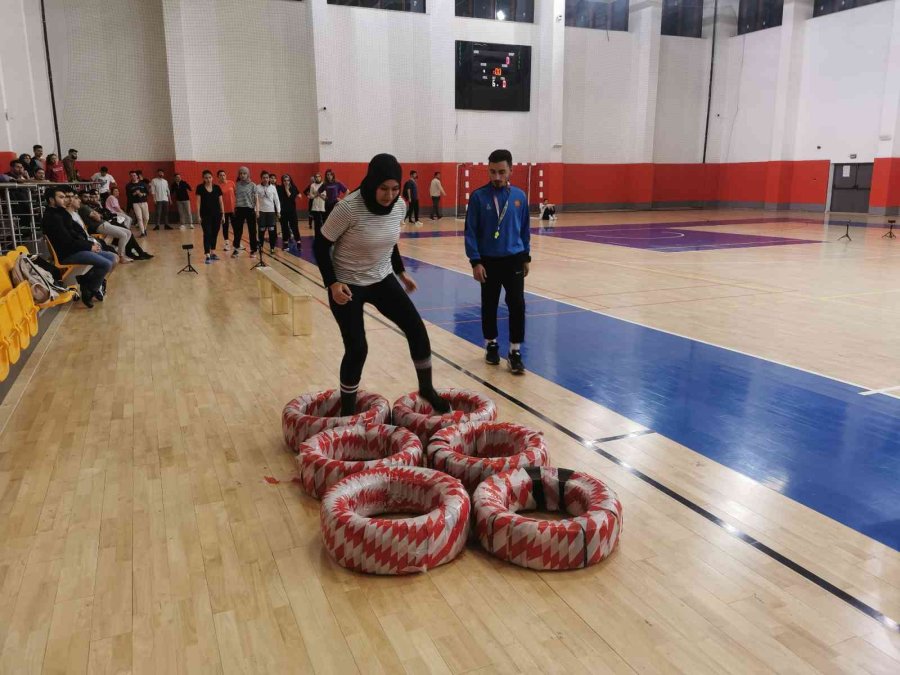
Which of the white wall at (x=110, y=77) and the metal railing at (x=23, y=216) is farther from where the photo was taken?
the white wall at (x=110, y=77)

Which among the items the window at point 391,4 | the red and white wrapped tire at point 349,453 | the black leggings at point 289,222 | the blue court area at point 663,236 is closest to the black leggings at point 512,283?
the red and white wrapped tire at point 349,453

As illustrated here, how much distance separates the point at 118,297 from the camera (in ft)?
31.9

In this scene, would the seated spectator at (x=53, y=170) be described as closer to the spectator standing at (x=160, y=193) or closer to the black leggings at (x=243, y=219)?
the black leggings at (x=243, y=219)

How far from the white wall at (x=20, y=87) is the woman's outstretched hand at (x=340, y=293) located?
12986 millimetres

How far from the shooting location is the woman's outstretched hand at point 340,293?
4.08m

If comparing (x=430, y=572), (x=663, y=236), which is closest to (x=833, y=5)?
(x=663, y=236)

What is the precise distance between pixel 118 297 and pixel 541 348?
6.24 meters

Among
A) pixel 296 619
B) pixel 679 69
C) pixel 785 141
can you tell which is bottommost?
pixel 296 619

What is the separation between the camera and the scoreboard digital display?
24734 millimetres

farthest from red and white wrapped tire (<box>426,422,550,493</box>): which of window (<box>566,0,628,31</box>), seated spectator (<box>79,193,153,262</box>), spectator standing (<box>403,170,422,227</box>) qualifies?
window (<box>566,0,628,31</box>)

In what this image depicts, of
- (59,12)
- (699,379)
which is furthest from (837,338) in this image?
(59,12)

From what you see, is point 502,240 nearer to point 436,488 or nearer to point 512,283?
point 512,283

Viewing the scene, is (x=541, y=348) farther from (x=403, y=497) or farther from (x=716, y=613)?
(x=716, y=613)

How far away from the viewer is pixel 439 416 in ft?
14.5
